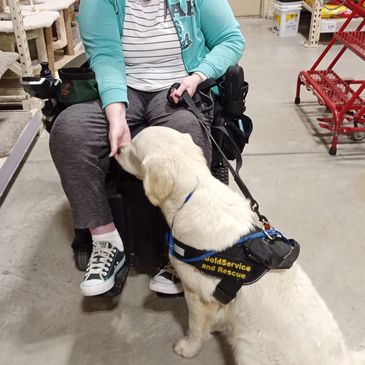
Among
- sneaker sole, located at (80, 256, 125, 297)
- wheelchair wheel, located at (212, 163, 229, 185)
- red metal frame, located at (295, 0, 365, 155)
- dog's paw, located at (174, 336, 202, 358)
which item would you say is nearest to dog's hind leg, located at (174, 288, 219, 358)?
dog's paw, located at (174, 336, 202, 358)

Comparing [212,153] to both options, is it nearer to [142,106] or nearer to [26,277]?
[142,106]

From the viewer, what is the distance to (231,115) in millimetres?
1557

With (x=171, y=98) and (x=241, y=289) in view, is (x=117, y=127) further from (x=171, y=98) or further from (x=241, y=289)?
(x=241, y=289)

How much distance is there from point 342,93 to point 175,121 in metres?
1.71

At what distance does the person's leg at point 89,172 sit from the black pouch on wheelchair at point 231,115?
0.40m

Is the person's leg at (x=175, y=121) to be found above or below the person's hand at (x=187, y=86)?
below

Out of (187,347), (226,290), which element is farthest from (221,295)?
(187,347)

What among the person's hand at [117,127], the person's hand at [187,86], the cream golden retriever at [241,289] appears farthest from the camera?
the person's hand at [187,86]

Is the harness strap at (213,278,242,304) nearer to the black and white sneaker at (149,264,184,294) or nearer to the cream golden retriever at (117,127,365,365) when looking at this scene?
the cream golden retriever at (117,127,365,365)

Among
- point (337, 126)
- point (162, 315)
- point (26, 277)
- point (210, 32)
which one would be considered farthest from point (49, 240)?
point (337, 126)

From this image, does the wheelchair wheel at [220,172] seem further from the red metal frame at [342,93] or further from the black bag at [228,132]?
the red metal frame at [342,93]

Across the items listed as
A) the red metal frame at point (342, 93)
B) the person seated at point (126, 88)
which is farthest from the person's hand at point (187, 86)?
the red metal frame at point (342, 93)

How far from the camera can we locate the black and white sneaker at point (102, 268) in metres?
1.45

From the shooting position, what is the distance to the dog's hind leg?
4.08 ft
